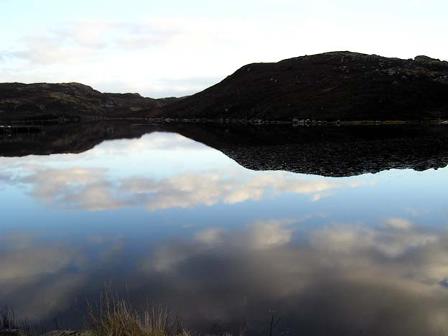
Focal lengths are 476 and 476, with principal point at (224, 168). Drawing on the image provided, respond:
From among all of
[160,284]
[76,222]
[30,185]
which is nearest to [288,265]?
[160,284]

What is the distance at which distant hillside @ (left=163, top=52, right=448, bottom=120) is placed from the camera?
127125mm

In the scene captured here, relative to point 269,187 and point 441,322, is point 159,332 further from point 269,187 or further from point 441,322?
point 269,187

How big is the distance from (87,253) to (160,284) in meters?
5.29

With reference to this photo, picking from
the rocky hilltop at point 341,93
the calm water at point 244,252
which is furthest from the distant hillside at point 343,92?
the calm water at point 244,252

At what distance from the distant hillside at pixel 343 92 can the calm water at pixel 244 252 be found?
314 feet

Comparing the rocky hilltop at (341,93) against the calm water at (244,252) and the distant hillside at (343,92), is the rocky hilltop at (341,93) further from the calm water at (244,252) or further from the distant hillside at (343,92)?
the calm water at (244,252)

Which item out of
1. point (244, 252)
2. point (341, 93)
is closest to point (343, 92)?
point (341, 93)

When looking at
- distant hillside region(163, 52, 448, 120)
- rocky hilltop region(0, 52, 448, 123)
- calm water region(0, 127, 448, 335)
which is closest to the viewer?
calm water region(0, 127, 448, 335)

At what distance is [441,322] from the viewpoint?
465 inches

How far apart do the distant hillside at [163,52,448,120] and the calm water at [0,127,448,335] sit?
9585 cm

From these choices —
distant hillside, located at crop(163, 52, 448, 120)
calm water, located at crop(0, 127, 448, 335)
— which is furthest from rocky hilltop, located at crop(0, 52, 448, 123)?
calm water, located at crop(0, 127, 448, 335)

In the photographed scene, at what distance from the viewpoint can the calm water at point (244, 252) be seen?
12633 mm

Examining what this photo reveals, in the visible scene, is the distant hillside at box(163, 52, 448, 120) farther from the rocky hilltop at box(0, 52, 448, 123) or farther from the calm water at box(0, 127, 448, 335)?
the calm water at box(0, 127, 448, 335)

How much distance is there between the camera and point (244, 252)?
18.3m
